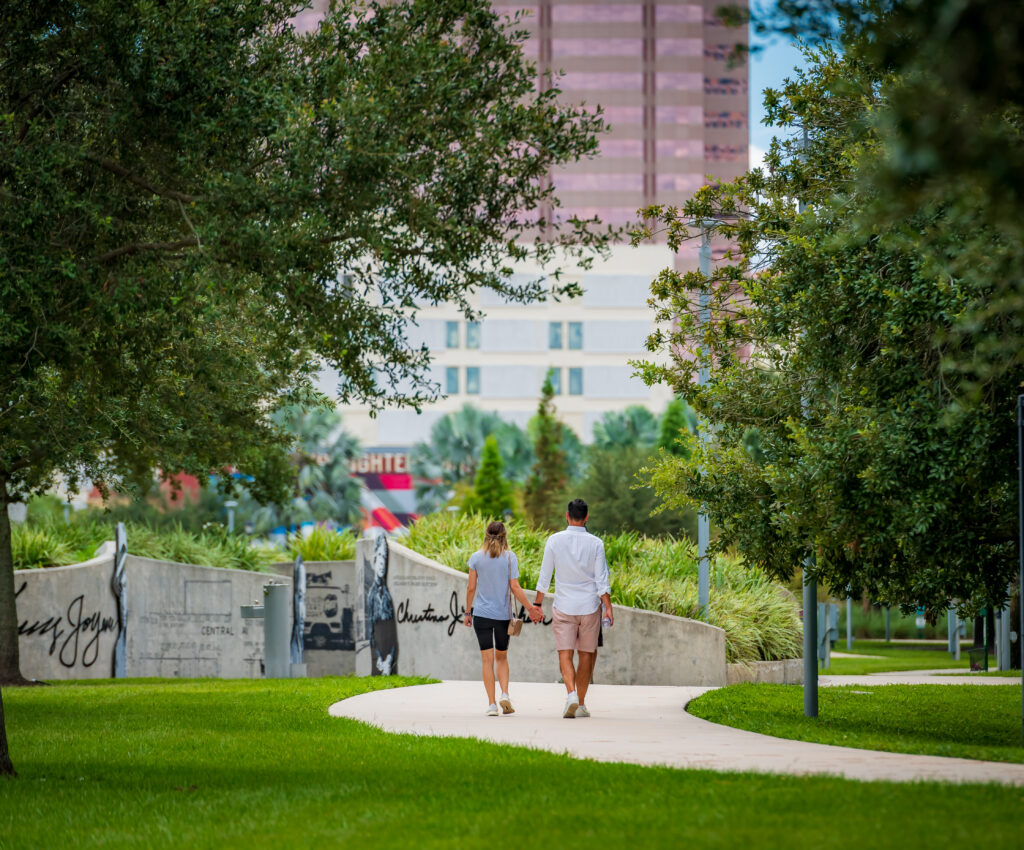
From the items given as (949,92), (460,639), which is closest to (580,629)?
(460,639)

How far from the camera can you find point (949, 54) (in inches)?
147

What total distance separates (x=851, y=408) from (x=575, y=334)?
341ft

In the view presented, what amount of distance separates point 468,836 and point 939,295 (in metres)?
5.53

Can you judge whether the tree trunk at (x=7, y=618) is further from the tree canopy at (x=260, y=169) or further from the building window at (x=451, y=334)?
the building window at (x=451, y=334)

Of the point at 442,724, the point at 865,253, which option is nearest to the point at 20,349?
the point at 442,724

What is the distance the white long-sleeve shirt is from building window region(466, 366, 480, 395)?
101 metres

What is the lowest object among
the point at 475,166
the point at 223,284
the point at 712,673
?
the point at 712,673

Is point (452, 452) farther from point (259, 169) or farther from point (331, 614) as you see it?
point (259, 169)

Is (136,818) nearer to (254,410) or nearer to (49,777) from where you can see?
(49,777)

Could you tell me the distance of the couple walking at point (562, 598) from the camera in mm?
11828

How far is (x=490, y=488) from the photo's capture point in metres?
72.6

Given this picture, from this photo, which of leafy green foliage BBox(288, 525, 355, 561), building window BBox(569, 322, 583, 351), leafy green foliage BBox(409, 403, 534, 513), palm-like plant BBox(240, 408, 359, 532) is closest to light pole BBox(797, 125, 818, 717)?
leafy green foliage BBox(288, 525, 355, 561)

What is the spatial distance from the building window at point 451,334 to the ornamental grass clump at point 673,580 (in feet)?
294

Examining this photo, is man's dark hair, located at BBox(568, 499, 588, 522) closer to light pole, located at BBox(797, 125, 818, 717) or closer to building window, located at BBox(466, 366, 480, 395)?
light pole, located at BBox(797, 125, 818, 717)
